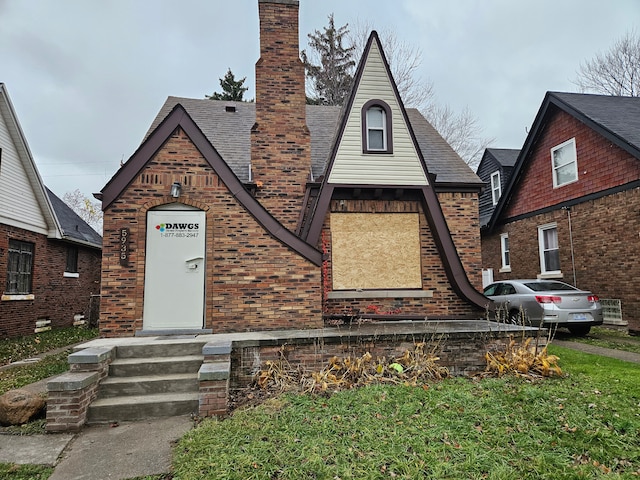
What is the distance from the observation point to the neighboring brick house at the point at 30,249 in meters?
11.7

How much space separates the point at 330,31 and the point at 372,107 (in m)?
20.3

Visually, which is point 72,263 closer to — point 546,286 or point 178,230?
point 178,230

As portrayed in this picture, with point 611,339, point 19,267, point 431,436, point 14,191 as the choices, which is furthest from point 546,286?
point 14,191

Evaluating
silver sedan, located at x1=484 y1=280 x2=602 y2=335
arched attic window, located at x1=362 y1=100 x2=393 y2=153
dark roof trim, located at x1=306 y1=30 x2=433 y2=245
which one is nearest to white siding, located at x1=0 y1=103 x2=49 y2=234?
dark roof trim, located at x1=306 y1=30 x2=433 y2=245

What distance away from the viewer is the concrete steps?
4.66 m

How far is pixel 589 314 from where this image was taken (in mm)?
8945

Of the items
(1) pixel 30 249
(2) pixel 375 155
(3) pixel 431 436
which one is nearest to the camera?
(3) pixel 431 436

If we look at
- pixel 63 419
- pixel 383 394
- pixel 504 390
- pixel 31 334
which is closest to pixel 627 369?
pixel 504 390

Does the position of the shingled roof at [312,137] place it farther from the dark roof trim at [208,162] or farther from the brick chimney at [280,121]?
the dark roof trim at [208,162]

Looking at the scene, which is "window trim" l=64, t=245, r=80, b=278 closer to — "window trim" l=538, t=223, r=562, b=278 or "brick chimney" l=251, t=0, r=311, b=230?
"brick chimney" l=251, t=0, r=311, b=230

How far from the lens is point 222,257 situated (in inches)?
272

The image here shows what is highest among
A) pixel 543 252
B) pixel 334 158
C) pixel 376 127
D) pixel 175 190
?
pixel 376 127

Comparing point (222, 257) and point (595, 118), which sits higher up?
point (595, 118)

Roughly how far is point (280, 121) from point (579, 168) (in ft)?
31.4
